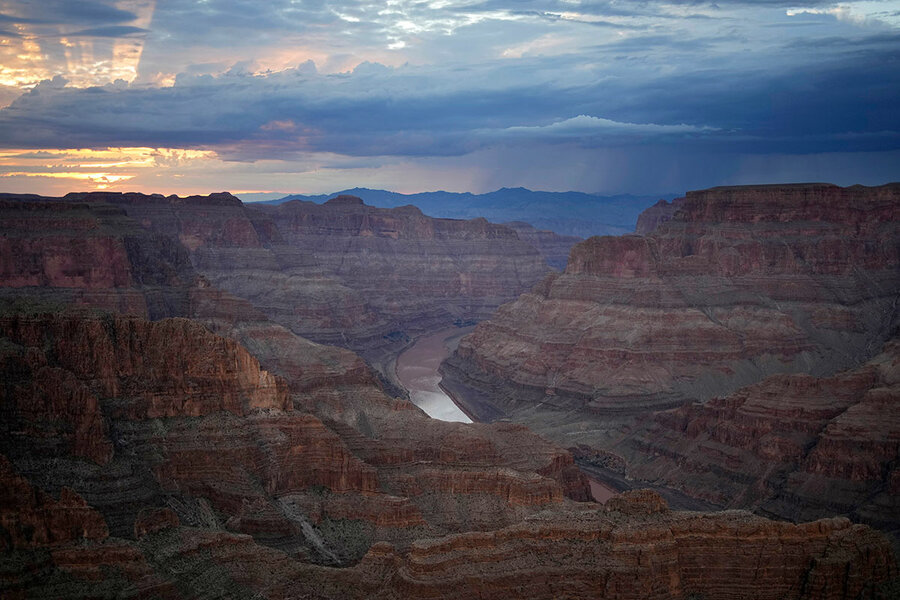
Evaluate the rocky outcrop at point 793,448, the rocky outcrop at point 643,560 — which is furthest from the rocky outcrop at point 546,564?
the rocky outcrop at point 793,448

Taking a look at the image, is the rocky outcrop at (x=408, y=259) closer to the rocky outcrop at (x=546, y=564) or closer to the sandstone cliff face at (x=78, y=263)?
the sandstone cliff face at (x=78, y=263)

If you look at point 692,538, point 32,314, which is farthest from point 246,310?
point 692,538

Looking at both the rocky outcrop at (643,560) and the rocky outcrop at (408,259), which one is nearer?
the rocky outcrop at (643,560)

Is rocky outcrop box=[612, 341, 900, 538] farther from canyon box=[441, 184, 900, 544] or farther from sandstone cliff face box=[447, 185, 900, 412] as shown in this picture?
sandstone cliff face box=[447, 185, 900, 412]

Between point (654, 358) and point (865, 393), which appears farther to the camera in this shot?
point (654, 358)

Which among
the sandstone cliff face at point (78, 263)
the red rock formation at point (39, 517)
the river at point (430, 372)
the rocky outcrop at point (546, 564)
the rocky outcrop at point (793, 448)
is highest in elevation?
the sandstone cliff face at point (78, 263)

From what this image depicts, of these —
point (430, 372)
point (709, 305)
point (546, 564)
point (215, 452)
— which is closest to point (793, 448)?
point (546, 564)

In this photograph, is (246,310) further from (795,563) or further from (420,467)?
(795,563)
